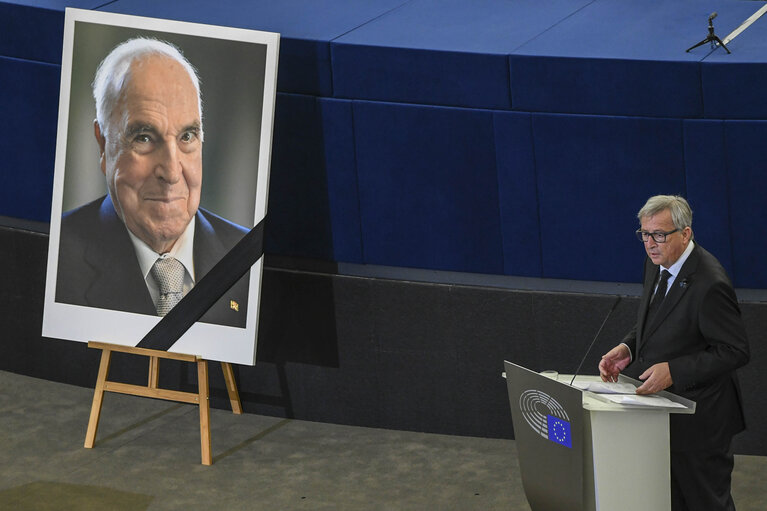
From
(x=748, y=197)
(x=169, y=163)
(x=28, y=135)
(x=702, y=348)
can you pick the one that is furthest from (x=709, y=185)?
(x=28, y=135)

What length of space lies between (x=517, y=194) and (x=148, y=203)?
1675 millimetres

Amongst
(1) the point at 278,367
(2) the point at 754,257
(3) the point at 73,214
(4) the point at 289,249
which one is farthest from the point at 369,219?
(2) the point at 754,257

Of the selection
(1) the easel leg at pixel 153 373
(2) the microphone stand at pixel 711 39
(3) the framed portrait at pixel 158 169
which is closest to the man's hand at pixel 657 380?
(2) the microphone stand at pixel 711 39

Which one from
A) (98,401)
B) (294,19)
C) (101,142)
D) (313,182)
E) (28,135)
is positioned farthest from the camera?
(28,135)

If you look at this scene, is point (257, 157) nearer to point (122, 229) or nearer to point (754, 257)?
point (122, 229)

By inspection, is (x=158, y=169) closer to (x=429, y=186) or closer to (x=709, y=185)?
(x=429, y=186)

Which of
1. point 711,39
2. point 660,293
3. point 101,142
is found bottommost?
point 660,293

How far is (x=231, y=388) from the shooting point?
611cm

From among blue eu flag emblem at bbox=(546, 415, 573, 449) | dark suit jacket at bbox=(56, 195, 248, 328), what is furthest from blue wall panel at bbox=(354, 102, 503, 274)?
blue eu flag emblem at bbox=(546, 415, 573, 449)

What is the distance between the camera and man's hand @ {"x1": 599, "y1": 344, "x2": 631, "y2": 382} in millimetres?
4188

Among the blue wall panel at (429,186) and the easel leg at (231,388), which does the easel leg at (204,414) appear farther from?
the blue wall panel at (429,186)

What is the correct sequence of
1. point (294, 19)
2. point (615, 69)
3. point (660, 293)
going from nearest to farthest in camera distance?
1. point (660, 293)
2. point (615, 69)
3. point (294, 19)

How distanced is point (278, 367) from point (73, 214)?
1.26m

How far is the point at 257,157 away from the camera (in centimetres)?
550
